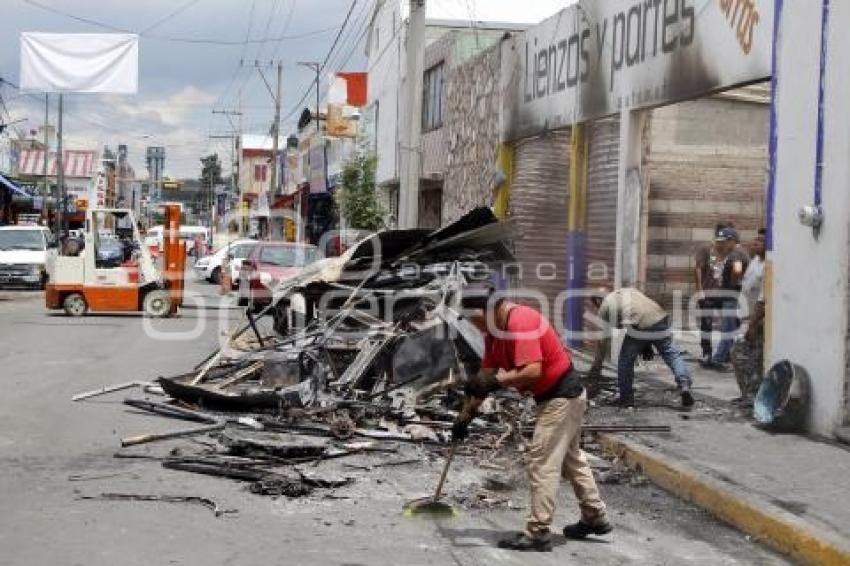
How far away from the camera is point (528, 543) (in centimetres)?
603

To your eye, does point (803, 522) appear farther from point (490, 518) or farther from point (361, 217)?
point (361, 217)

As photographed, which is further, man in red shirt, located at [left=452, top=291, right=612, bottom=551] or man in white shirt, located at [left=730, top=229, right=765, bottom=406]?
man in white shirt, located at [left=730, top=229, right=765, bottom=406]

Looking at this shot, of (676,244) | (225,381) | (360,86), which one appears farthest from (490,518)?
(360,86)

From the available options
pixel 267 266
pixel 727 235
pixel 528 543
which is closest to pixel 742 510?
pixel 528 543

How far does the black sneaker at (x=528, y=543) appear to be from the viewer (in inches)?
237

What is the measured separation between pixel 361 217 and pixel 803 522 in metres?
26.9

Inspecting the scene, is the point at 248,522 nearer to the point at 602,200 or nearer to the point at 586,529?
the point at 586,529

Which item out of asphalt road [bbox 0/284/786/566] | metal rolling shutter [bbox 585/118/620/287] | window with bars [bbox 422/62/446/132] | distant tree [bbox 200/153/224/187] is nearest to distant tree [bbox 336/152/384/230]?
window with bars [bbox 422/62/446/132]

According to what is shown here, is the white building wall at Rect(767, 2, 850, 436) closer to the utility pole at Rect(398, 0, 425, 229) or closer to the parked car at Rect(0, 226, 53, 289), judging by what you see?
the utility pole at Rect(398, 0, 425, 229)

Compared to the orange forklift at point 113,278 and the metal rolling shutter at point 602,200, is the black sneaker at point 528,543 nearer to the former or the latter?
the metal rolling shutter at point 602,200

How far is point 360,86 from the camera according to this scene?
130ft

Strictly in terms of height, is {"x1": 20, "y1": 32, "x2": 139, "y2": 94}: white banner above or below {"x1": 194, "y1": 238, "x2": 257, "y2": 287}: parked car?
above

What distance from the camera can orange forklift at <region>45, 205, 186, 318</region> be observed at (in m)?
21.1

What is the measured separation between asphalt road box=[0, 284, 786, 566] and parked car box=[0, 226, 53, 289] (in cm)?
2177
